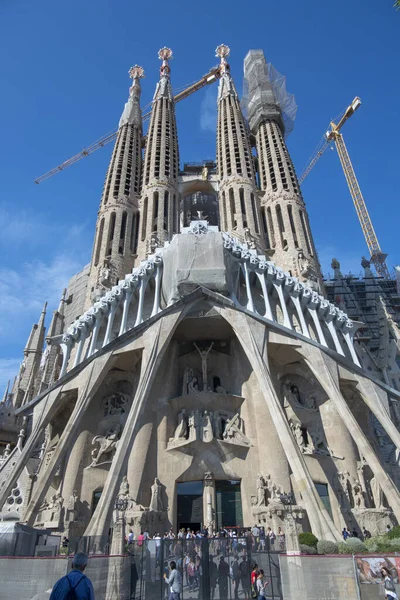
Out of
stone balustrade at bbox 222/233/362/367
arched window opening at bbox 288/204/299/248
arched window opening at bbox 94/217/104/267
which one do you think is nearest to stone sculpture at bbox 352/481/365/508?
stone balustrade at bbox 222/233/362/367

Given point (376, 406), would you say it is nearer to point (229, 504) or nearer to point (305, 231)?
point (229, 504)

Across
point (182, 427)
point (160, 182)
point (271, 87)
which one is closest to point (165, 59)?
point (271, 87)

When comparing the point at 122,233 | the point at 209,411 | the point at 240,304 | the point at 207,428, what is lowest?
the point at 207,428

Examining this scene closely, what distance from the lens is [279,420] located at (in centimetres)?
1655

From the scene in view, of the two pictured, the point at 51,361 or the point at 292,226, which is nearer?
the point at 292,226

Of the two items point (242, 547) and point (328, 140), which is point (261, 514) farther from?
point (328, 140)

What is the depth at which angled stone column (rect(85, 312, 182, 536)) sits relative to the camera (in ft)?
46.3

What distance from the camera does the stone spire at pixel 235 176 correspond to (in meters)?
29.2

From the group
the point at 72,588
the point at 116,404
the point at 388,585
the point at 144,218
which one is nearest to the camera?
the point at 72,588

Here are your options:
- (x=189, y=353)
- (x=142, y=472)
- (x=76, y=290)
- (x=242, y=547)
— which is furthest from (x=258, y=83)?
(x=242, y=547)

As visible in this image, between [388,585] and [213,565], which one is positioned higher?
[213,565]

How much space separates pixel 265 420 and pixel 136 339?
7.14 metres

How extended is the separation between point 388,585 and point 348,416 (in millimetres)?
10918

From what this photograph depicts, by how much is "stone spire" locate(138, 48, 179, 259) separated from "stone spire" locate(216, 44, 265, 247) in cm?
379
